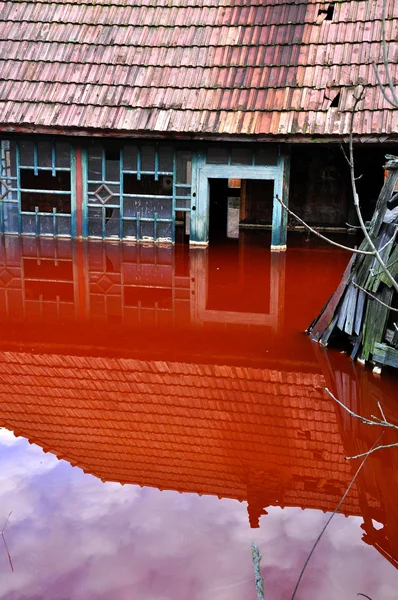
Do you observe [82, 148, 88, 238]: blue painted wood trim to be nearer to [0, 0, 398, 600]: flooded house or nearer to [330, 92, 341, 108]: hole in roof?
[0, 0, 398, 600]: flooded house

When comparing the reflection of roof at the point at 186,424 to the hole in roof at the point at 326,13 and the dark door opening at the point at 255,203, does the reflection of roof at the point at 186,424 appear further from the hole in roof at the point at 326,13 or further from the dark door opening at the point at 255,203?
the dark door opening at the point at 255,203

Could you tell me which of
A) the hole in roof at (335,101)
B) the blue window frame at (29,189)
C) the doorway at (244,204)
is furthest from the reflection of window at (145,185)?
the hole in roof at (335,101)

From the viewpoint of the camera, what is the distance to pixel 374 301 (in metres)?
6.74

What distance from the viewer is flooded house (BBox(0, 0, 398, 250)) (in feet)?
44.1

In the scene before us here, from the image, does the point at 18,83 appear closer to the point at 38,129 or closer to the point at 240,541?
the point at 38,129

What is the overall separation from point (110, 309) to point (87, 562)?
18.2ft

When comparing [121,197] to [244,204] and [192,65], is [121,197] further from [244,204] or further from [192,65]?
[244,204]

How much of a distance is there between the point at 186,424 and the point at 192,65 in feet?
34.9

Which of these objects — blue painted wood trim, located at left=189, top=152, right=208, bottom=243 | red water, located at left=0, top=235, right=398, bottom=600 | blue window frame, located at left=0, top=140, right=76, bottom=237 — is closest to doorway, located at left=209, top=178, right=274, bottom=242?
blue painted wood trim, located at left=189, top=152, right=208, bottom=243

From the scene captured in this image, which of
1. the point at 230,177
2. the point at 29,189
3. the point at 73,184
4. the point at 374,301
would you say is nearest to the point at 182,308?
the point at 374,301

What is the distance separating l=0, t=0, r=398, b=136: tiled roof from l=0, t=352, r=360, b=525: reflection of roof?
25.2 ft

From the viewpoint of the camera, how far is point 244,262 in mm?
12883

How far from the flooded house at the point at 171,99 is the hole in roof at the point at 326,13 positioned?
0.05 metres

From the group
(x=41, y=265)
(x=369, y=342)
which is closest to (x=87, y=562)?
(x=369, y=342)
